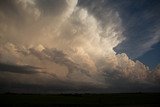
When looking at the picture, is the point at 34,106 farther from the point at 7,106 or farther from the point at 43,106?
the point at 7,106

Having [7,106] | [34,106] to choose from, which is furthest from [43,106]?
[7,106]

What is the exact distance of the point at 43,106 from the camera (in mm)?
81312

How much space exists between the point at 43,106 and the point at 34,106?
10.3ft

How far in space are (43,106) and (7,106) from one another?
12.2 m

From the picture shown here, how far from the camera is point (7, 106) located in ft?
255

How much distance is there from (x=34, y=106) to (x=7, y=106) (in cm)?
915

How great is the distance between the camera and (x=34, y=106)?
80875 millimetres
